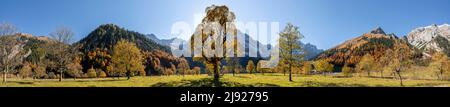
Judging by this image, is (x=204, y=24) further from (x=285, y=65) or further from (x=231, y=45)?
(x=285, y=65)

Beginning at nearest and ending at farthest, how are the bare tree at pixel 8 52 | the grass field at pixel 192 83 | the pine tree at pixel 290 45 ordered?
1. the grass field at pixel 192 83
2. the bare tree at pixel 8 52
3. the pine tree at pixel 290 45

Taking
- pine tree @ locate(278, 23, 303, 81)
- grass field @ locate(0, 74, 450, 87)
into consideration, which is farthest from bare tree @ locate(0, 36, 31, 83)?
pine tree @ locate(278, 23, 303, 81)

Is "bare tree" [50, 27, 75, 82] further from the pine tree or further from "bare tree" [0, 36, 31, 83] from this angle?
the pine tree

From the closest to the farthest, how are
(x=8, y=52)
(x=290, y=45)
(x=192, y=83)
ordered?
1. (x=192, y=83)
2. (x=8, y=52)
3. (x=290, y=45)

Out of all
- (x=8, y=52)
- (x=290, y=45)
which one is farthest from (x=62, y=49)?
(x=290, y=45)

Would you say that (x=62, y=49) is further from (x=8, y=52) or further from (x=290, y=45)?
(x=290, y=45)

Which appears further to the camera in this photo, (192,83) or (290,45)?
(290,45)

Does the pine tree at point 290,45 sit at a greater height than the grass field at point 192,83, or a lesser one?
greater

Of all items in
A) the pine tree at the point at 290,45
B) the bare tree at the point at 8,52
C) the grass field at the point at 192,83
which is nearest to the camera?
the grass field at the point at 192,83

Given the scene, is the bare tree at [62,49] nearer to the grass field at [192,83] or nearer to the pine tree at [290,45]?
the grass field at [192,83]

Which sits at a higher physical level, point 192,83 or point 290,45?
Result: point 290,45

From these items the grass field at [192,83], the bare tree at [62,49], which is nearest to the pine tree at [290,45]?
the grass field at [192,83]

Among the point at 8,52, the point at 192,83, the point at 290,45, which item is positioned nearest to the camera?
the point at 192,83
